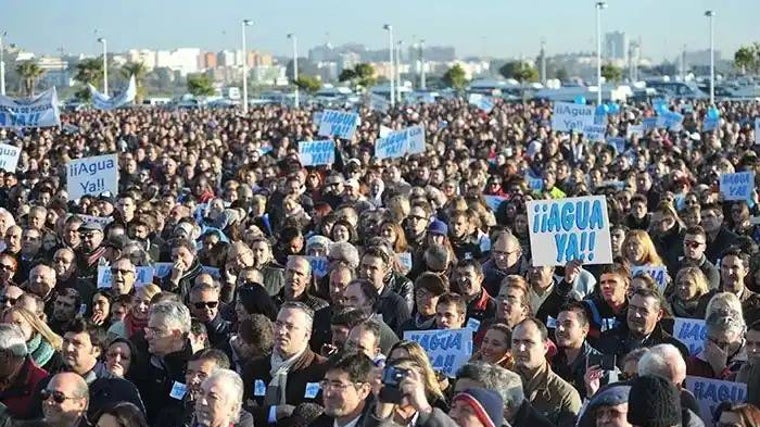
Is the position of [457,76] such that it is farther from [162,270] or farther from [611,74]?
[162,270]

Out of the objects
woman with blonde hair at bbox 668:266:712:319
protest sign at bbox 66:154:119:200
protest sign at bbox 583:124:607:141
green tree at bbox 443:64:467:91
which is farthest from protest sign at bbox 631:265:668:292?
green tree at bbox 443:64:467:91

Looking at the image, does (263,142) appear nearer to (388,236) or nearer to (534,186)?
(534,186)

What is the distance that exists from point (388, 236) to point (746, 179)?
5.11 metres

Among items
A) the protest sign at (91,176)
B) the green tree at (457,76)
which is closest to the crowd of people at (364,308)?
the protest sign at (91,176)

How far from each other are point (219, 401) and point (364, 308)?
2.83m

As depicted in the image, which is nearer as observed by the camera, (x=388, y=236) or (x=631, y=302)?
(x=631, y=302)

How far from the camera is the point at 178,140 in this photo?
32.8m

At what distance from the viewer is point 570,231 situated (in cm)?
1109

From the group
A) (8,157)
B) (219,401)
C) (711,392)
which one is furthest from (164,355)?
(8,157)

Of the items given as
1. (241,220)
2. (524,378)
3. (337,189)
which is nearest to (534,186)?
(337,189)

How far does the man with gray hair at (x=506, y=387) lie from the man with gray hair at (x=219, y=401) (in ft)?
3.23

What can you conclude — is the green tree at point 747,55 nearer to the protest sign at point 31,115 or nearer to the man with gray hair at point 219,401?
the protest sign at point 31,115

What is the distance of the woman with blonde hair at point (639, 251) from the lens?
1118 cm

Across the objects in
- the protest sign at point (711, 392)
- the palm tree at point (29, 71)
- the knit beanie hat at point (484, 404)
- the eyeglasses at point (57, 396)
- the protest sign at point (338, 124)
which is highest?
the palm tree at point (29, 71)
